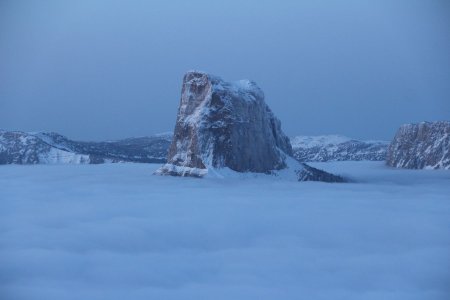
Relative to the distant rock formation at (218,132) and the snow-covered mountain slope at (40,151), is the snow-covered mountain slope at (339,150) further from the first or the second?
the distant rock formation at (218,132)

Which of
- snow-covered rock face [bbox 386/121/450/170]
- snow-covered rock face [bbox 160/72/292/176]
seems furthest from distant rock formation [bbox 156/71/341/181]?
snow-covered rock face [bbox 386/121/450/170]

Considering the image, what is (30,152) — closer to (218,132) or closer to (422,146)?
(218,132)

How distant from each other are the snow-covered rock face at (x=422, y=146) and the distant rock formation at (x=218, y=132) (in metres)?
17.5

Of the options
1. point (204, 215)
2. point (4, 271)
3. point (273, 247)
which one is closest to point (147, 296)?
point (4, 271)

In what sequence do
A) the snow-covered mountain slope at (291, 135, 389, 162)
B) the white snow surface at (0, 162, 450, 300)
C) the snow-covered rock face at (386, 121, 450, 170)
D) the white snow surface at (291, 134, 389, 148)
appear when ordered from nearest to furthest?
the white snow surface at (0, 162, 450, 300) < the snow-covered rock face at (386, 121, 450, 170) < the snow-covered mountain slope at (291, 135, 389, 162) < the white snow surface at (291, 134, 389, 148)

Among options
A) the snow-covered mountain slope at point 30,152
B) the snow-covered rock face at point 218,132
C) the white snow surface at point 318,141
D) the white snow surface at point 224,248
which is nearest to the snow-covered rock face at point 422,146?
the snow-covered rock face at point 218,132

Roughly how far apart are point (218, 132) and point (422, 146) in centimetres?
2688

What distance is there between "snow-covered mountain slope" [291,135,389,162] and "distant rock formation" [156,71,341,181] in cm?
4687

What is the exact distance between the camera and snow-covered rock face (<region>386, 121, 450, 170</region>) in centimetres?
4703

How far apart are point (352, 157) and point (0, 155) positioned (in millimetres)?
58467

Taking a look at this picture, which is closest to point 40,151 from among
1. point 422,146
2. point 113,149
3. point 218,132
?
point 113,149

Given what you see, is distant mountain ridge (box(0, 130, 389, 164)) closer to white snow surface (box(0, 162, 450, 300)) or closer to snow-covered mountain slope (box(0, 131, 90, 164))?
snow-covered mountain slope (box(0, 131, 90, 164))

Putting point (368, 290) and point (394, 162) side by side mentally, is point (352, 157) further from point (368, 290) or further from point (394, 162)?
point (368, 290)

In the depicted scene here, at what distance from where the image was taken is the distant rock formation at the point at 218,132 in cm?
3244
